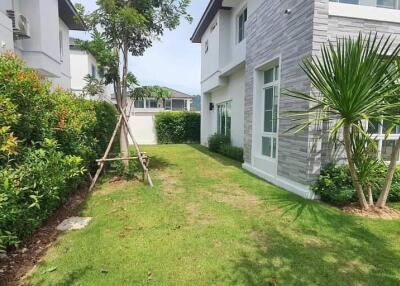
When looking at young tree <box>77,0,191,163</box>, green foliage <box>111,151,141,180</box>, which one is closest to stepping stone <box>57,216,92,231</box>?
green foliage <box>111,151,141,180</box>

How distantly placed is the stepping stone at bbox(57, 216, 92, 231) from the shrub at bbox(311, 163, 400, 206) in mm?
4776

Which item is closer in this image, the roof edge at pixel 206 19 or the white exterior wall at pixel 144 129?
the roof edge at pixel 206 19

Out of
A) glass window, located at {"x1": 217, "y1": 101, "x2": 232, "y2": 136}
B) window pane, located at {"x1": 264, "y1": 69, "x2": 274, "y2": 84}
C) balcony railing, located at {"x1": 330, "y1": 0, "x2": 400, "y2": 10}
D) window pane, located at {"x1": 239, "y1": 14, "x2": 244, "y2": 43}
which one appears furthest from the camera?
glass window, located at {"x1": 217, "y1": 101, "x2": 232, "y2": 136}

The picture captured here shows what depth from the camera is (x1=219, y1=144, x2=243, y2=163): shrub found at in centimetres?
1273

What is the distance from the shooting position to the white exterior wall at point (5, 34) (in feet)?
26.6

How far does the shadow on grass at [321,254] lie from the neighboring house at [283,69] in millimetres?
1631

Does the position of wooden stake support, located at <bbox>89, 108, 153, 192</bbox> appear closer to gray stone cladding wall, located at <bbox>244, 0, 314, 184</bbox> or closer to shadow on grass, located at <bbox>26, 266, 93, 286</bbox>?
gray stone cladding wall, located at <bbox>244, 0, 314, 184</bbox>

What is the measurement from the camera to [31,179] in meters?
3.88

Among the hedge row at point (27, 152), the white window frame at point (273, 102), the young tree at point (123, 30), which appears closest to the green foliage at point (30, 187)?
the hedge row at point (27, 152)

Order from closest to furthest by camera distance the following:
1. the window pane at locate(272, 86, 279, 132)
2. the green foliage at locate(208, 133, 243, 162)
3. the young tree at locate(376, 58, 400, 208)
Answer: the young tree at locate(376, 58, 400, 208), the window pane at locate(272, 86, 279, 132), the green foliage at locate(208, 133, 243, 162)

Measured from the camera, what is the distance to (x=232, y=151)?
13.4 m

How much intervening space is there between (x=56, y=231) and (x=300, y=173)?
523cm

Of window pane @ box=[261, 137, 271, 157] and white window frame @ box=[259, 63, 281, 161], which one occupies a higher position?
white window frame @ box=[259, 63, 281, 161]

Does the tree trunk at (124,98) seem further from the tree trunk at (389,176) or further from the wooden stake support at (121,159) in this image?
the tree trunk at (389,176)
